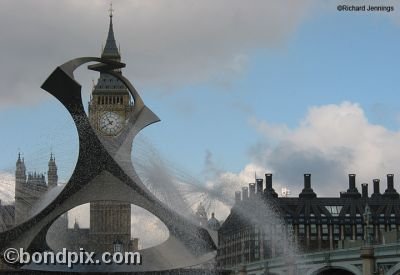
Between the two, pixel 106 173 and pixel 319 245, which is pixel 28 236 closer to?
pixel 106 173

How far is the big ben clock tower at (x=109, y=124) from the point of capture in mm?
145413

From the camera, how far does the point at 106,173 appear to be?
5825 cm

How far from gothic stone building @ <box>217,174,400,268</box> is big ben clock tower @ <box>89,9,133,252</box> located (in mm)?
28878

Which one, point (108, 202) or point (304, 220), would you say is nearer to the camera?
point (304, 220)

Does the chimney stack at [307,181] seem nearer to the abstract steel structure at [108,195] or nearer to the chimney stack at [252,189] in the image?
the chimney stack at [252,189]

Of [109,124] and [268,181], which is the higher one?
[109,124]

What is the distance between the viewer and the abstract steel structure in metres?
56.5

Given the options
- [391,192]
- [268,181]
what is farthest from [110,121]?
[391,192]

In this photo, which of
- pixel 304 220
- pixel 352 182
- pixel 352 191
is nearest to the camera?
pixel 304 220

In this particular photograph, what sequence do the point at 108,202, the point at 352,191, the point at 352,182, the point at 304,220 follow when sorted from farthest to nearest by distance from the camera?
the point at 108,202, the point at 352,182, the point at 352,191, the point at 304,220

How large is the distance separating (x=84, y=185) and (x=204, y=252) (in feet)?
26.3

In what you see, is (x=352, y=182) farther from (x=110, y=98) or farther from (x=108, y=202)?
(x=110, y=98)

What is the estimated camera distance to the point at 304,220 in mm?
111500

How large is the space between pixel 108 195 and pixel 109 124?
94.1 m
